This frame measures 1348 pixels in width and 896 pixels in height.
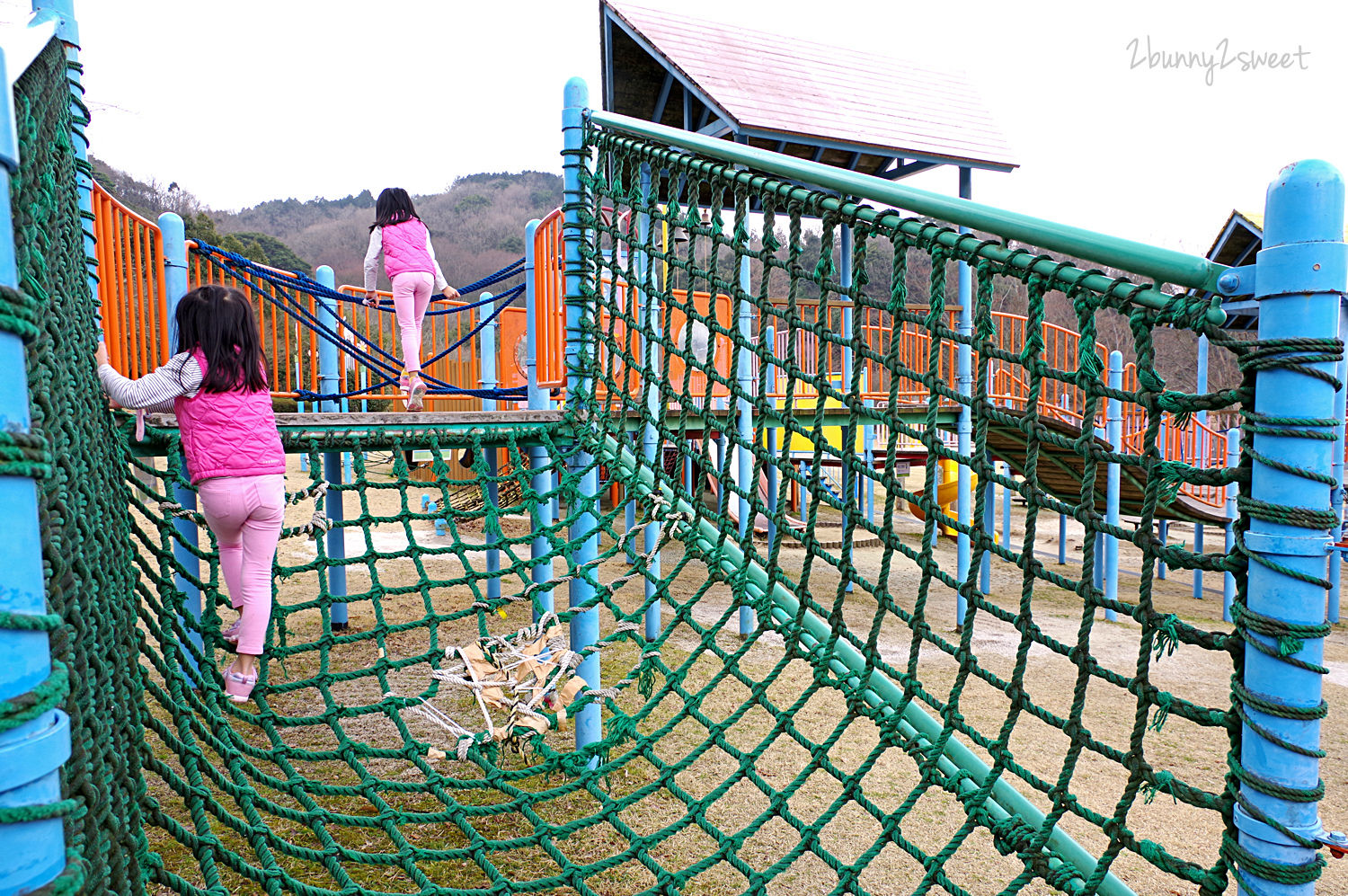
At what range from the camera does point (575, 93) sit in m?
2.49

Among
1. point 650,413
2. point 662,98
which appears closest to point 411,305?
point 650,413

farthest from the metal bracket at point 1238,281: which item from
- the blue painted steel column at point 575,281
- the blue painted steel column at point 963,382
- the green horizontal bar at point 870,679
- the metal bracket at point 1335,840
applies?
the blue painted steel column at point 963,382

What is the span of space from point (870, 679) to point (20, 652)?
4.34 feet

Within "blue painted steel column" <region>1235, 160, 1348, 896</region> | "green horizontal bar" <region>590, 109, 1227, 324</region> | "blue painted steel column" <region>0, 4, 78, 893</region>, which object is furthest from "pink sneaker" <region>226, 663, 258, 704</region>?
"blue painted steel column" <region>1235, 160, 1348, 896</region>

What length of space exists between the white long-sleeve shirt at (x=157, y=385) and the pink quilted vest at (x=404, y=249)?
81.8 inches

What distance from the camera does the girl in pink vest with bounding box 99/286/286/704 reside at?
6.68 feet

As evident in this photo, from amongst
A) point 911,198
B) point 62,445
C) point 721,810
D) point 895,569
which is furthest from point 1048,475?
point 62,445

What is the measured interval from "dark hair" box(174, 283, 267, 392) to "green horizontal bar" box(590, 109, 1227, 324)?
127cm

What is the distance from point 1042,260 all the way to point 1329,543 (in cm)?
46

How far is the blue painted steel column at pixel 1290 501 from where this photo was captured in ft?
2.68

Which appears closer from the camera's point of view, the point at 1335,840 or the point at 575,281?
the point at 1335,840

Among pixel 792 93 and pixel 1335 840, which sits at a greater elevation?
pixel 792 93

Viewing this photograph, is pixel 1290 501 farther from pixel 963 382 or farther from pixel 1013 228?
pixel 963 382

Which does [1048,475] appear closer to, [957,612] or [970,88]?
[957,612]
